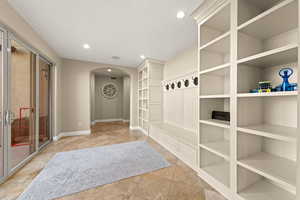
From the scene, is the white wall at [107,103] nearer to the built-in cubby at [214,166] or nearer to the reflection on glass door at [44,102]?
the reflection on glass door at [44,102]

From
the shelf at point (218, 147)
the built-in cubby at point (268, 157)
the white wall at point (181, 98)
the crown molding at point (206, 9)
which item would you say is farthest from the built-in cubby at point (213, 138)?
the crown molding at point (206, 9)

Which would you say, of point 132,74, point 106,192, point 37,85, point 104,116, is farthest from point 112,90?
point 106,192

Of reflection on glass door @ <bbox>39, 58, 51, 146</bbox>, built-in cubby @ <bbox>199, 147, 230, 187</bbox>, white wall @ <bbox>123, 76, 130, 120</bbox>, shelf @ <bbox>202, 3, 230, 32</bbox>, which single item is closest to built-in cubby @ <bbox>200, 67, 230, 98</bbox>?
shelf @ <bbox>202, 3, 230, 32</bbox>

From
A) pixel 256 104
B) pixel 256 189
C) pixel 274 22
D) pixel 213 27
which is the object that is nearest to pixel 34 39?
pixel 213 27

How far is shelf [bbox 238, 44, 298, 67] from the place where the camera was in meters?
0.93

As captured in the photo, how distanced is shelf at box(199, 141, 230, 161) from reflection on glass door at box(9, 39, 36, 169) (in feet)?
9.59

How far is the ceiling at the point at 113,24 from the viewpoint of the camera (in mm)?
1533

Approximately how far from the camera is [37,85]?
2391mm

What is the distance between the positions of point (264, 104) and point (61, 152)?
372cm

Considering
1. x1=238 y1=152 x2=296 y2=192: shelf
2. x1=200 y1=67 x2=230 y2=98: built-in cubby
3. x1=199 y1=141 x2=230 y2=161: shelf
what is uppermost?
x1=200 y1=67 x2=230 y2=98: built-in cubby

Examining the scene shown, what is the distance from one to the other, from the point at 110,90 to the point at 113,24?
15.6 ft

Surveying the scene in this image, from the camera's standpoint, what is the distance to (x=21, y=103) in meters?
2.00

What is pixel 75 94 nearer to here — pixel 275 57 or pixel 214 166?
pixel 214 166

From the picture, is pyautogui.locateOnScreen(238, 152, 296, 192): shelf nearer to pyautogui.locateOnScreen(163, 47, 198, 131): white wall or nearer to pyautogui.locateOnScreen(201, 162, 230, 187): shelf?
pyautogui.locateOnScreen(201, 162, 230, 187): shelf
